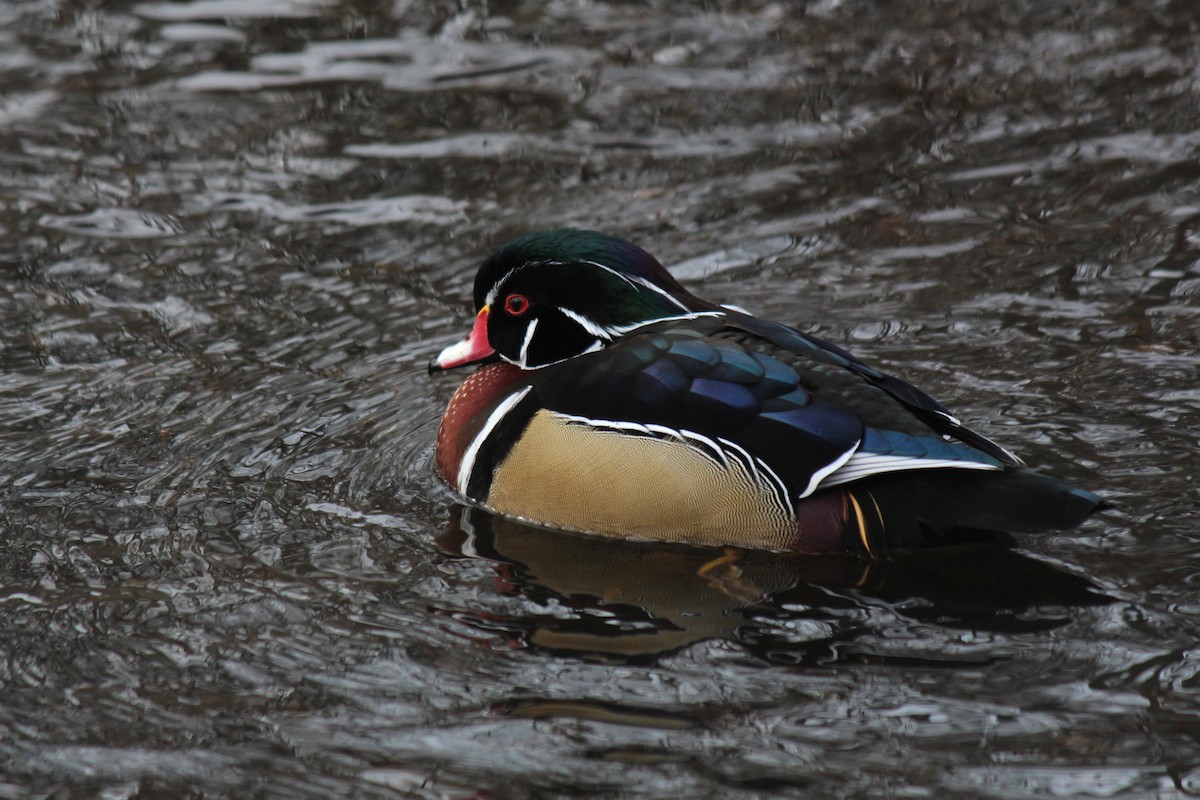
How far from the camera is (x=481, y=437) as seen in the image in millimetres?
6332

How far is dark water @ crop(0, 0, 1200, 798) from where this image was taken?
470 centimetres

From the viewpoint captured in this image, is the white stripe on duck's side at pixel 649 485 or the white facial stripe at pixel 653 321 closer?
the white stripe on duck's side at pixel 649 485

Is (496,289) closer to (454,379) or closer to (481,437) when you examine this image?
(481,437)

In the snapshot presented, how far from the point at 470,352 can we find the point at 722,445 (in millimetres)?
1412

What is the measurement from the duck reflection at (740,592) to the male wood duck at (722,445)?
0.09 m

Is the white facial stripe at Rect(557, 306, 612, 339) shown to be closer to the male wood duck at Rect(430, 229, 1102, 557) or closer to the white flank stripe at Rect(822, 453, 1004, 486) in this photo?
the male wood duck at Rect(430, 229, 1102, 557)

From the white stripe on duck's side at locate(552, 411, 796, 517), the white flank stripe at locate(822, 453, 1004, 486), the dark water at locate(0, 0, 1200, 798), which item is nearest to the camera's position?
the dark water at locate(0, 0, 1200, 798)

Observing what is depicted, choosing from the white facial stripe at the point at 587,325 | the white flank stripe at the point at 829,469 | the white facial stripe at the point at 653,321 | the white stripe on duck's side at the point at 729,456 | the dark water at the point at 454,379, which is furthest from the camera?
the white facial stripe at the point at 587,325

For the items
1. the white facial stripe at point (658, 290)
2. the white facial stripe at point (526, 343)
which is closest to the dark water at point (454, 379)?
the white facial stripe at point (526, 343)

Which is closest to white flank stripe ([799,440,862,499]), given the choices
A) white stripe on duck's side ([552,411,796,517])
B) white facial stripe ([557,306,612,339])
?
white stripe on duck's side ([552,411,796,517])

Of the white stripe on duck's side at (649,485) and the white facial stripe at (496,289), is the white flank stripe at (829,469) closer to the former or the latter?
the white stripe on duck's side at (649,485)

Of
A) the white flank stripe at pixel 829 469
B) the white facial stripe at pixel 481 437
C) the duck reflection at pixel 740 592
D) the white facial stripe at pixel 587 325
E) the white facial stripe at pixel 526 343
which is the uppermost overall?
the white facial stripe at pixel 587 325

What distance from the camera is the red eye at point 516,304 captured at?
6504 mm

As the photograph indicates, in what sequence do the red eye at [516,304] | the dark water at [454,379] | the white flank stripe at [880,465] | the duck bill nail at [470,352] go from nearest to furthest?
the dark water at [454,379] < the white flank stripe at [880,465] < the red eye at [516,304] < the duck bill nail at [470,352]
